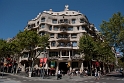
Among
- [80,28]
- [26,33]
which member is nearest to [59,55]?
[80,28]

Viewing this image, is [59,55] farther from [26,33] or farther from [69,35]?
[26,33]

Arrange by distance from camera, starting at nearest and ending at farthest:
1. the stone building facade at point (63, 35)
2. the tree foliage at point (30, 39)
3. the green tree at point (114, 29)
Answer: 1. the tree foliage at point (30, 39)
2. the green tree at point (114, 29)
3. the stone building facade at point (63, 35)

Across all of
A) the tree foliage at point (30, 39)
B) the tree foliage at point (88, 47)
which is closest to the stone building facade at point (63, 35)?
the tree foliage at point (88, 47)

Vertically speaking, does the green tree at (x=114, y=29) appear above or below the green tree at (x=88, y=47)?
above

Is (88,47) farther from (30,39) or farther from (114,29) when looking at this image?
(30,39)

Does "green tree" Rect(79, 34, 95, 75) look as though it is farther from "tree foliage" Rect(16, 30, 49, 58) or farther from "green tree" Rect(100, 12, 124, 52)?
"tree foliage" Rect(16, 30, 49, 58)

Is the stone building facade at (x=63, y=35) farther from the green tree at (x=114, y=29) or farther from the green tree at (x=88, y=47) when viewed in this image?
the green tree at (x=114, y=29)

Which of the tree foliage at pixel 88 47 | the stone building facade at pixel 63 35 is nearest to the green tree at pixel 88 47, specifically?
the tree foliage at pixel 88 47

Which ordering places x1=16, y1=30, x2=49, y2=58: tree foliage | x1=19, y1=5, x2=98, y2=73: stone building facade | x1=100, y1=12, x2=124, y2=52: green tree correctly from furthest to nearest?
x1=19, y1=5, x2=98, y2=73: stone building facade < x1=100, y1=12, x2=124, y2=52: green tree < x1=16, y1=30, x2=49, y2=58: tree foliage

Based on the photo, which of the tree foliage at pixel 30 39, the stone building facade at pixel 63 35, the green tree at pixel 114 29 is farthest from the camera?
the stone building facade at pixel 63 35

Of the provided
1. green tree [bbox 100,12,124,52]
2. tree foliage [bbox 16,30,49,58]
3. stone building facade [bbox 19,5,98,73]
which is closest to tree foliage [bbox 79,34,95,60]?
green tree [bbox 100,12,124,52]

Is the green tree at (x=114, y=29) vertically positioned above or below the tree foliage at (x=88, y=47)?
above

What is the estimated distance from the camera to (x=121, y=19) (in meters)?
36.9

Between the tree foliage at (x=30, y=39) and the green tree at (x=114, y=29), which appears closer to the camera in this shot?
the tree foliage at (x=30, y=39)
